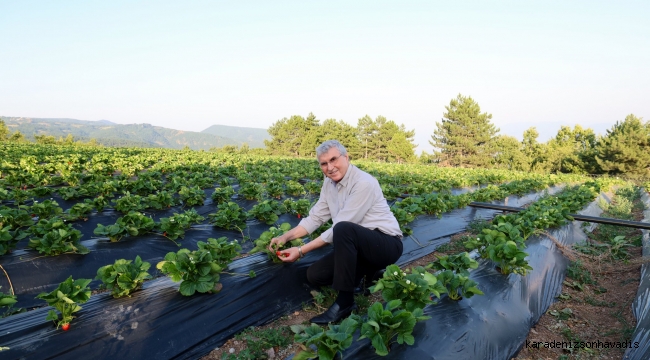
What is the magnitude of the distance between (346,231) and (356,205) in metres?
0.31

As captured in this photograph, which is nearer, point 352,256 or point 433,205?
point 352,256

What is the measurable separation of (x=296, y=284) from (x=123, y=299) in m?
1.56

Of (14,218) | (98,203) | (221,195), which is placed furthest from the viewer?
(221,195)

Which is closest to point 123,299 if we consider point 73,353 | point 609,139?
point 73,353

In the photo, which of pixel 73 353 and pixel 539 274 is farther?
pixel 539 274

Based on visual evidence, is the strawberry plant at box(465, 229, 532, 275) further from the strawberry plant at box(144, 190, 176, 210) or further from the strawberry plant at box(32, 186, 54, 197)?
the strawberry plant at box(32, 186, 54, 197)

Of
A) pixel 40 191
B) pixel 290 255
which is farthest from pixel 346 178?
pixel 40 191

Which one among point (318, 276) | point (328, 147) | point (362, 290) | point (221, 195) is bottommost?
point (362, 290)

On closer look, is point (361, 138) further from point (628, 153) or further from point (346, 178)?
point (346, 178)

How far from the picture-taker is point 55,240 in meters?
3.86

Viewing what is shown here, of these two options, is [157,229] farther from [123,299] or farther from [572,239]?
[572,239]

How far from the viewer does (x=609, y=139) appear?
32.5 metres

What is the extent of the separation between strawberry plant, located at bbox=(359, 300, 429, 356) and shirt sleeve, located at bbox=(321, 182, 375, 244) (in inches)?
39.6

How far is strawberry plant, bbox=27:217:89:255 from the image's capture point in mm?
3843
